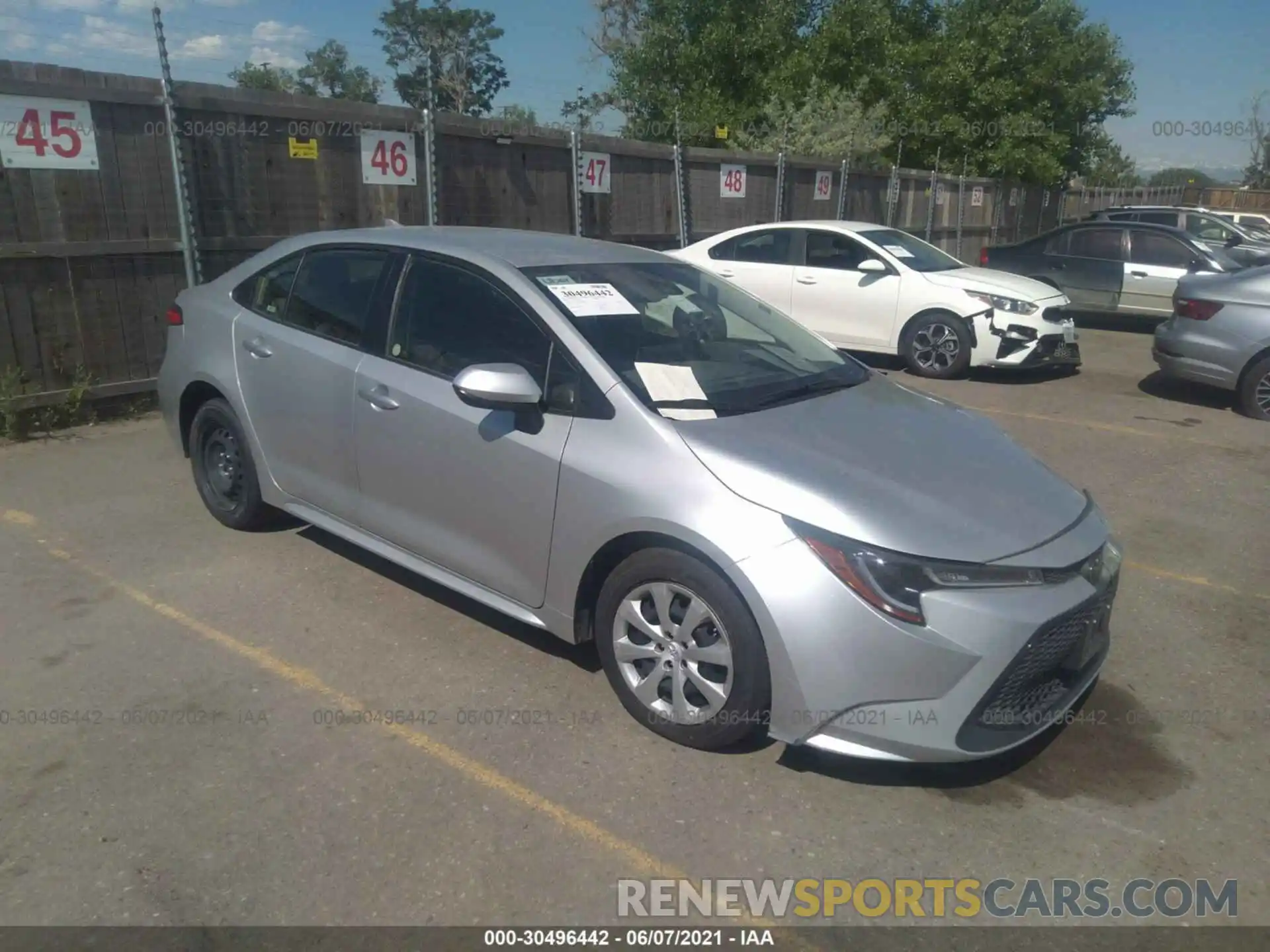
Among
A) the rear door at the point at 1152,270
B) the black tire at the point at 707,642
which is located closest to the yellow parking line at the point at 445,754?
the black tire at the point at 707,642

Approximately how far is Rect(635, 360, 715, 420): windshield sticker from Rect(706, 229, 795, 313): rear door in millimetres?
7196

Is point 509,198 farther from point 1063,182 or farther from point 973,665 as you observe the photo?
point 1063,182

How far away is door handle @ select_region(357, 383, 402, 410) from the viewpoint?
4.05m

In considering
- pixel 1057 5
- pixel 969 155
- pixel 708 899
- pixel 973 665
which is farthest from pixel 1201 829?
pixel 1057 5

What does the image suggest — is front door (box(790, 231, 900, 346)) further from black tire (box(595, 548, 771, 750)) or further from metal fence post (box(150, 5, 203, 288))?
black tire (box(595, 548, 771, 750))

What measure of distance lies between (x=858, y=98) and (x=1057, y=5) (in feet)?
24.9

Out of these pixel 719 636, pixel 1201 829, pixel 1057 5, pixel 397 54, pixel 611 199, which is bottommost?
pixel 1201 829

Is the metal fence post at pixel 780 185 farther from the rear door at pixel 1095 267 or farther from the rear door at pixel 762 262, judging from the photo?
the rear door at pixel 1095 267

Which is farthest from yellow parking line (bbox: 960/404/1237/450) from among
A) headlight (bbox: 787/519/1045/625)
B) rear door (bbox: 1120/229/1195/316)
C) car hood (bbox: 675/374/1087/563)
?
rear door (bbox: 1120/229/1195/316)

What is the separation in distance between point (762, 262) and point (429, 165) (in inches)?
152

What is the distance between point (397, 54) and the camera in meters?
9.96

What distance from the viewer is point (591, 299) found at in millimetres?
3900

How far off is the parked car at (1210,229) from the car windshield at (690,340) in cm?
1258

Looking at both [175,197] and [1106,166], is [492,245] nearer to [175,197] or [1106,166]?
[175,197]
